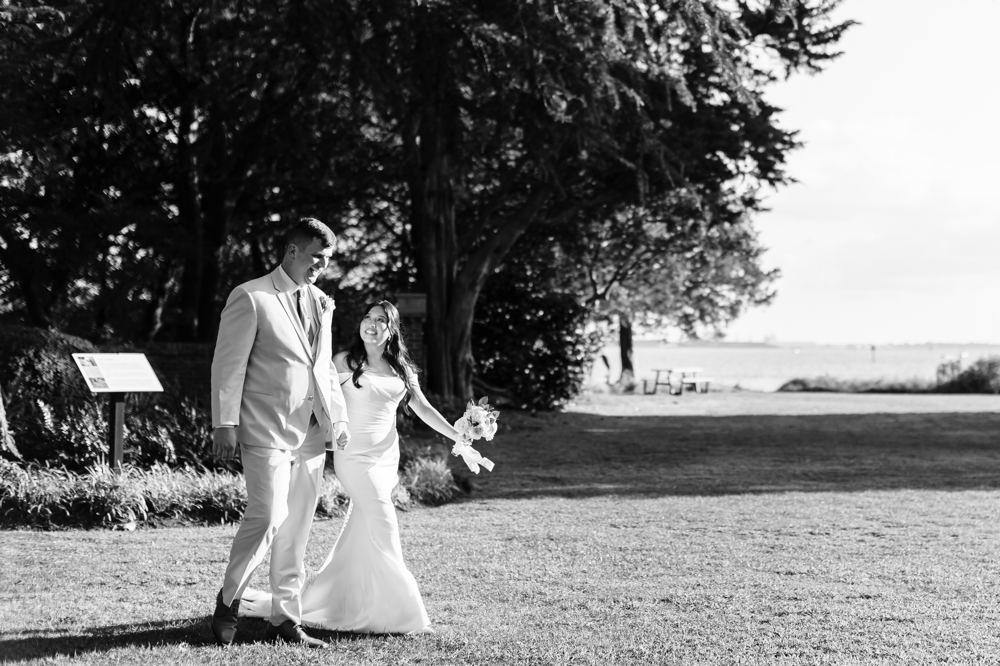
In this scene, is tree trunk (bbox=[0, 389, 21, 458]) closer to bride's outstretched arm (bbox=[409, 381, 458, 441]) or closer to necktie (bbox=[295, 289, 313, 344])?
bride's outstretched arm (bbox=[409, 381, 458, 441])

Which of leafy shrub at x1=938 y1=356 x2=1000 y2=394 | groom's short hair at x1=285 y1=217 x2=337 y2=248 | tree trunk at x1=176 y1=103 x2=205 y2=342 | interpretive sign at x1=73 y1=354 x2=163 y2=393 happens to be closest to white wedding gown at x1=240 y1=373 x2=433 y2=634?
groom's short hair at x1=285 y1=217 x2=337 y2=248

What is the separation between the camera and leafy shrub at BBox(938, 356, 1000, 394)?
1393 inches

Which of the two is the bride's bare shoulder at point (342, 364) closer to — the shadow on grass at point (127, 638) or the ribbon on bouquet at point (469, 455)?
the ribbon on bouquet at point (469, 455)

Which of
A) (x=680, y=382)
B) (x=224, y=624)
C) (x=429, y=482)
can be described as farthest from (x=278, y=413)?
(x=680, y=382)

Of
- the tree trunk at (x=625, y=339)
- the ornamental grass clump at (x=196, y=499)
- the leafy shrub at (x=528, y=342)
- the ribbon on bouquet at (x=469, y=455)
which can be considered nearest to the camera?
the ribbon on bouquet at (x=469, y=455)

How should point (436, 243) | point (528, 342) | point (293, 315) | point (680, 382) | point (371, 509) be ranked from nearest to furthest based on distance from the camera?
1. point (293, 315)
2. point (371, 509)
3. point (436, 243)
4. point (528, 342)
5. point (680, 382)

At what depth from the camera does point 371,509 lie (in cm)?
581

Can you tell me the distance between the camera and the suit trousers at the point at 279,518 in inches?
210

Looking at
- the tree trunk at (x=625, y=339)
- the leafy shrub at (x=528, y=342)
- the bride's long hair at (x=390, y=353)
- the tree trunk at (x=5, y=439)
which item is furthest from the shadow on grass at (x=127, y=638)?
the tree trunk at (x=625, y=339)

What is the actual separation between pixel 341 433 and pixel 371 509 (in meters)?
0.49

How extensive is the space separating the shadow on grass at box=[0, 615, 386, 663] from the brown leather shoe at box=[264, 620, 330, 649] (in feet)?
0.28

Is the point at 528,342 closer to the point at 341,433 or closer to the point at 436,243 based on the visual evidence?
the point at 436,243

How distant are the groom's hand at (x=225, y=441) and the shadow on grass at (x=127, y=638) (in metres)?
0.98

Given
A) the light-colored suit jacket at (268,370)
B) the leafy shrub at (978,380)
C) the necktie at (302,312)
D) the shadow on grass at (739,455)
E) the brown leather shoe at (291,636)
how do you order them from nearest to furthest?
A: the light-colored suit jacket at (268,370), the brown leather shoe at (291,636), the necktie at (302,312), the shadow on grass at (739,455), the leafy shrub at (978,380)
